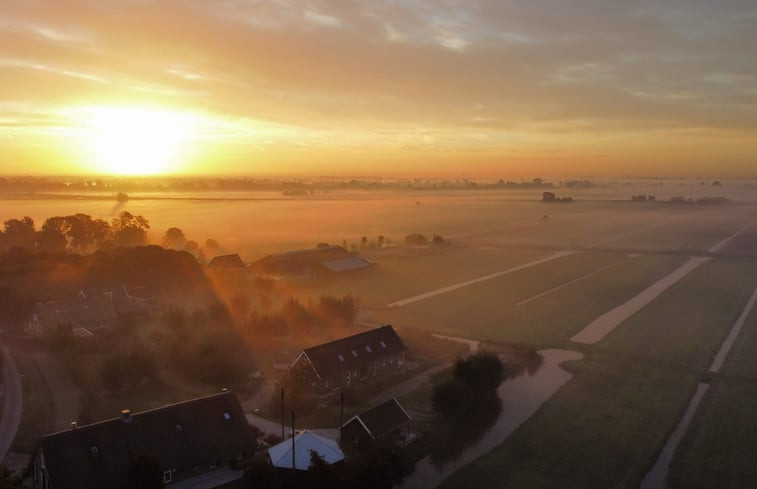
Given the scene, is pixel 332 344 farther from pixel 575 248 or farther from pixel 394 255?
pixel 575 248

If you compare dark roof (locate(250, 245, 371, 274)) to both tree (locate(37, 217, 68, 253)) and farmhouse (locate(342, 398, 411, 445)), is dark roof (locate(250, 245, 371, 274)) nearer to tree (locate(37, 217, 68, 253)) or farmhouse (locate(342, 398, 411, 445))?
tree (locate(37, 217, 68, 253))

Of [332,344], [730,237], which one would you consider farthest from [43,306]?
[730,237]

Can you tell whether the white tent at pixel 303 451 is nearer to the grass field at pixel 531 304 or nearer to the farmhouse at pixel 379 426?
the farmhouse at pixel 379 426

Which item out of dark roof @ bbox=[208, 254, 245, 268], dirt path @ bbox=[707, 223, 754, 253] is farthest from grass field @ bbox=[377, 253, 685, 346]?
dark roof @ bbox=[208, 254, 245, 268]

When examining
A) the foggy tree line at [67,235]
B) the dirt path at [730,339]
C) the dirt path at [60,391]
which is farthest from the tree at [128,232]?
the dirt path at [730,339]

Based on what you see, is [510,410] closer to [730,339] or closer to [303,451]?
[303,451]
